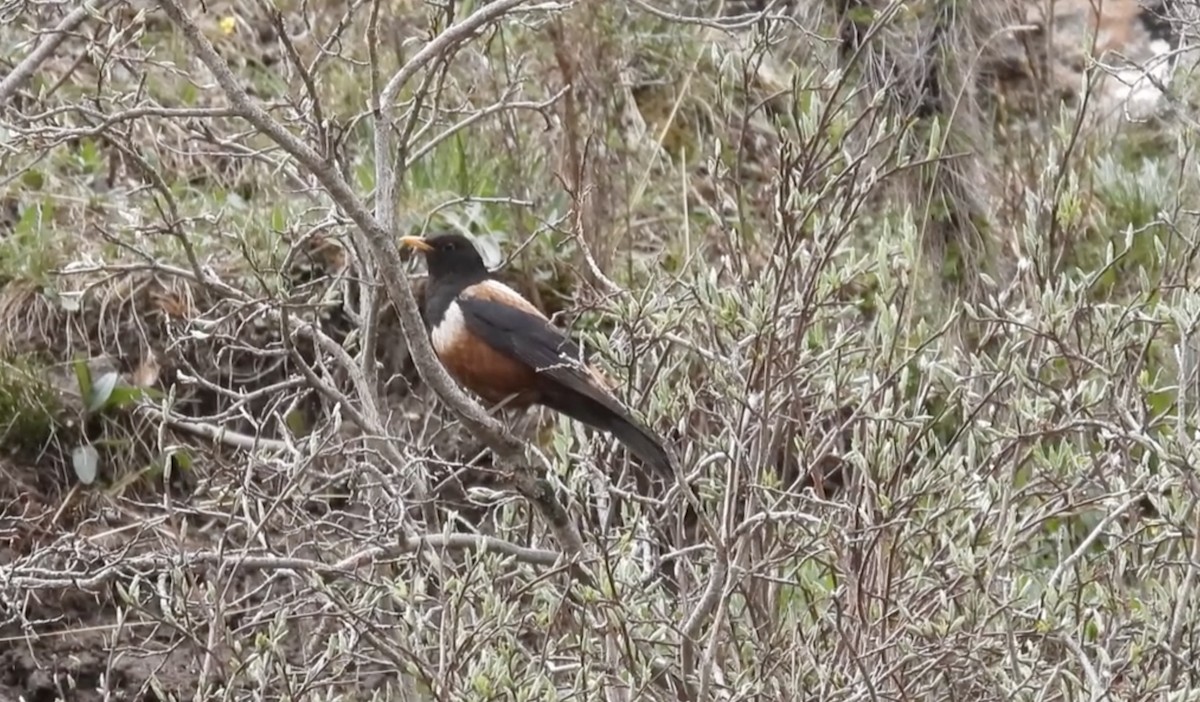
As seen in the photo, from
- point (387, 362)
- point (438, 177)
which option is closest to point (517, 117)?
point (438, 177)

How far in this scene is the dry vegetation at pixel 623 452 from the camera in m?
3.27

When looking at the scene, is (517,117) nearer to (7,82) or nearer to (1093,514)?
(1093,514)

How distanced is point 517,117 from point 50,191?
1.84 m

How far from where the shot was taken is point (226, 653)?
5305 mm

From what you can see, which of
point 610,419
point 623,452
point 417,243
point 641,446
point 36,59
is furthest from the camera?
point 417,243

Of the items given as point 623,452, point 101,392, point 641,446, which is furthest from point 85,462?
point 641,446

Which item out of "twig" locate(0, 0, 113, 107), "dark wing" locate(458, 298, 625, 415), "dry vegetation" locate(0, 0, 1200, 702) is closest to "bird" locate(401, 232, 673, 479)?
"dark wing" locate(458, 298, 625, 415)

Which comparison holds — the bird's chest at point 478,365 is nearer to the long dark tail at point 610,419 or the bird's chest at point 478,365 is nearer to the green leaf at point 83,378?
the long dark tail at point 610,419

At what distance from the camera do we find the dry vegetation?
3271 mm

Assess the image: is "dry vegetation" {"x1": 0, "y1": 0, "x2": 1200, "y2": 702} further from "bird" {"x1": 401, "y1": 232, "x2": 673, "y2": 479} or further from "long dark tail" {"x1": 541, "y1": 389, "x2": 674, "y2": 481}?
"bird" {"x1": 401, "y1": 232, "x2": 673, "y2": 479}

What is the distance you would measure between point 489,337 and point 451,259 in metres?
0.43

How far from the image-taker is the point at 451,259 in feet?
18.1

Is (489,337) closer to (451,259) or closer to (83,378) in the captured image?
(451,259)

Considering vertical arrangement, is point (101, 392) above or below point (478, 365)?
below
